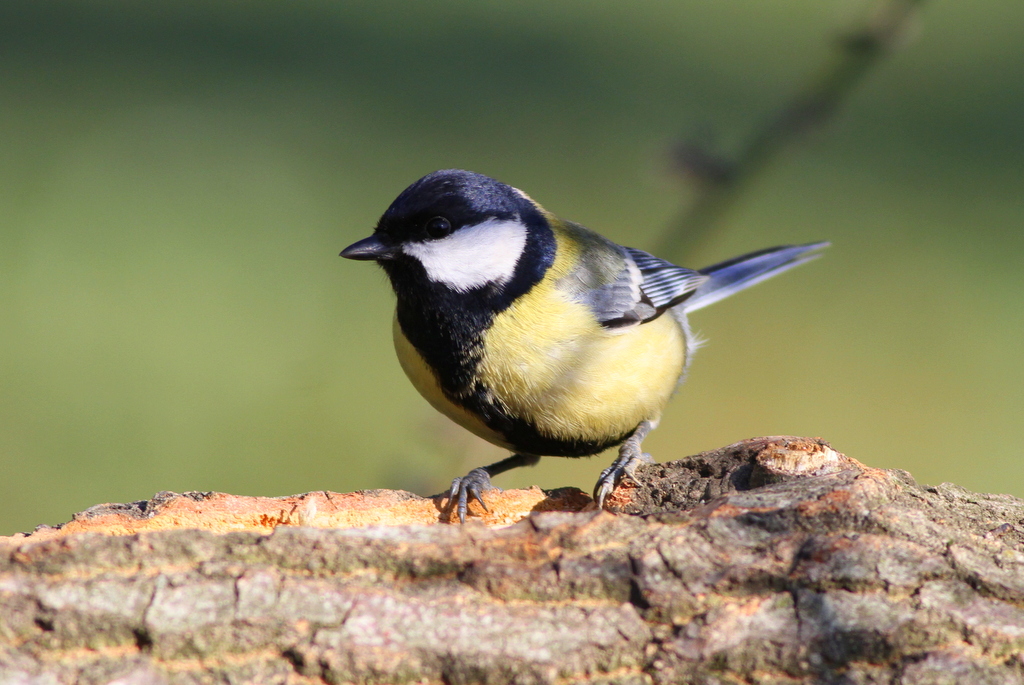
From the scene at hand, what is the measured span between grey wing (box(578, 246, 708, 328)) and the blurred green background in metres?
1.03

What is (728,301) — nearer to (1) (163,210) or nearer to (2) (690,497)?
(1) (163,210)

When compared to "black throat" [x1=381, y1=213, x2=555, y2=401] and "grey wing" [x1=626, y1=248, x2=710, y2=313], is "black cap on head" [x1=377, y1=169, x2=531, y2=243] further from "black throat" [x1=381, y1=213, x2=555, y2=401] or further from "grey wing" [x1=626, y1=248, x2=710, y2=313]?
"grey wing" [x1=626, y1=248, x2=710, y2=313]

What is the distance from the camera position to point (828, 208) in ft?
Answer: 16.9

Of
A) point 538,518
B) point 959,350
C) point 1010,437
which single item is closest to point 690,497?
point 538,518

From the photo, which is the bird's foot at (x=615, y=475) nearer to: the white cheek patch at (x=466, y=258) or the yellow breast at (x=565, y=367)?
the yellow breast at (x=565, y=367)

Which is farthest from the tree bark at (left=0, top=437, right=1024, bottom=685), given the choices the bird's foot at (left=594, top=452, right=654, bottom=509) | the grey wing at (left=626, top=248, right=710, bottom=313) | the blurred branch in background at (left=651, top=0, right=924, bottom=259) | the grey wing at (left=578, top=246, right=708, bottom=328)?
the grey wing at (left=626, top=248, right=710, bottom=313)

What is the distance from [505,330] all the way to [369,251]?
0.34 metres

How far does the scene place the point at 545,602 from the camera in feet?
3.69

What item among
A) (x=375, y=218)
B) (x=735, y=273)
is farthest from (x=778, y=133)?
(x=375, y=218)

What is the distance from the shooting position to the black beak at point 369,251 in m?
1.98

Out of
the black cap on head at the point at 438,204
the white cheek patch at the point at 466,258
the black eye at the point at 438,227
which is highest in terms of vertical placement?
the black cap on head at the point at 438,204

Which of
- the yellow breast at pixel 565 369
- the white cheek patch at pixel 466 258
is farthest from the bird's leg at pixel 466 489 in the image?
the white cheek patch at pixel 466 258

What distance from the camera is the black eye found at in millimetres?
1985

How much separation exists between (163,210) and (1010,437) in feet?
14.2
